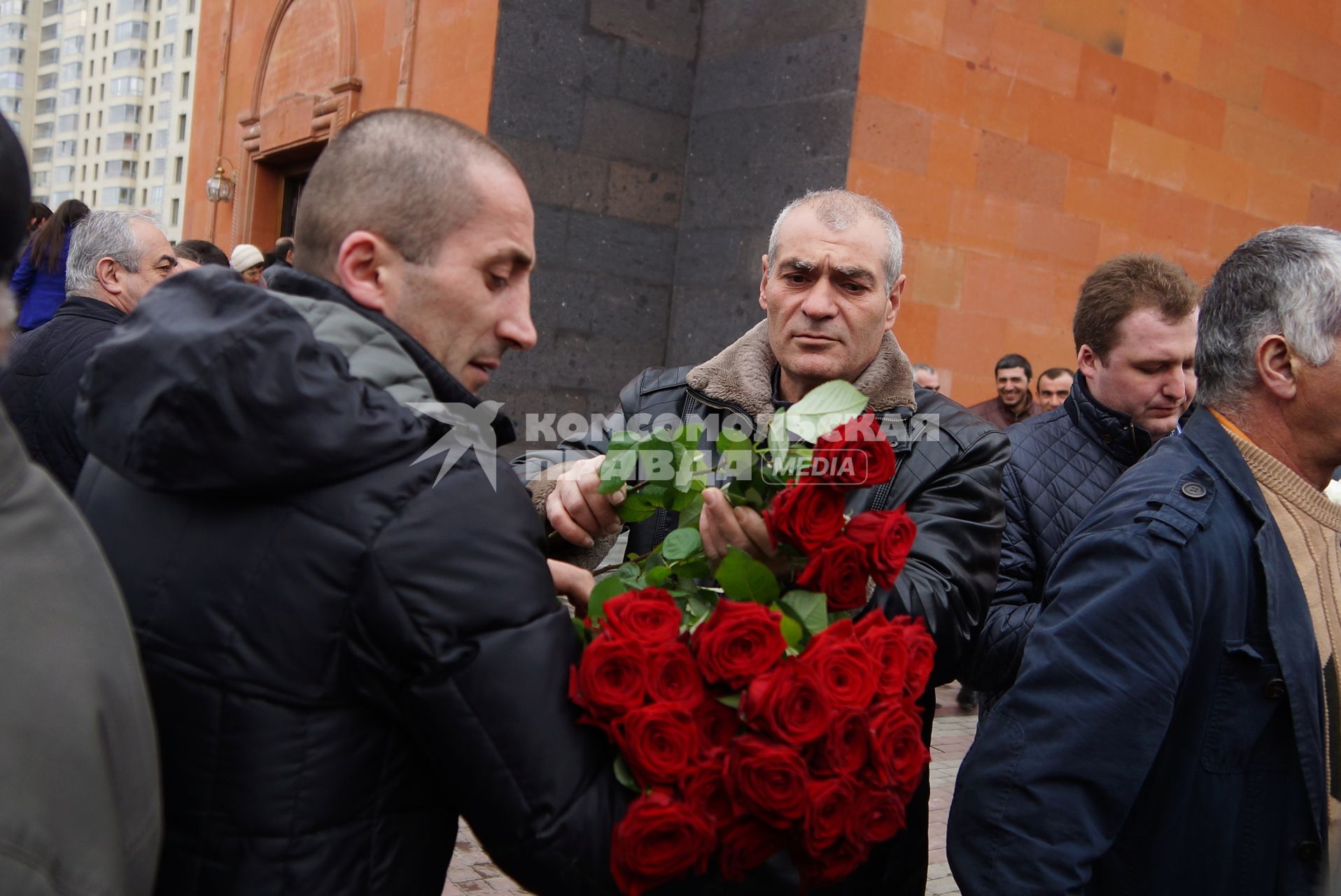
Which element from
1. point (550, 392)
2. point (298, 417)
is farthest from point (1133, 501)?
point (550, 392)

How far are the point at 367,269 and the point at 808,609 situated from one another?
785 millimetres

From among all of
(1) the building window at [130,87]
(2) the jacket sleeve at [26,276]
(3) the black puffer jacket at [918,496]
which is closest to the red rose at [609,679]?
(3) the black puffer jacket at [918,496]

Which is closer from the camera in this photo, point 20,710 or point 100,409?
point 20,710

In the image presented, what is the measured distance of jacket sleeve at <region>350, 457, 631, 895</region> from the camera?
126cm

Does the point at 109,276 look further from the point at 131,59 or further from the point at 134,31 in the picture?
the point at 134,31

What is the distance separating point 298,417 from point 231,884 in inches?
23.3

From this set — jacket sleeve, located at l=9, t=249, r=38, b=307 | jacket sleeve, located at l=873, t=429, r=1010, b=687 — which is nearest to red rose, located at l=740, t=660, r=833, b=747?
jacket sleeve, located at l=873, t=429, r=1010, b=687

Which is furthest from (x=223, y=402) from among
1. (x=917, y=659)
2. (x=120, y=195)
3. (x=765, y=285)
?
(x=120, y=195)

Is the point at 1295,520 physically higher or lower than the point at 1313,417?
lower

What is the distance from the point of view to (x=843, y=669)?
1.42 m

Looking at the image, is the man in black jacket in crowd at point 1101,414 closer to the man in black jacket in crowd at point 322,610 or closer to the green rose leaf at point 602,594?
the green rose leaf at point 602,594

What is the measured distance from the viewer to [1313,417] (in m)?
1.92

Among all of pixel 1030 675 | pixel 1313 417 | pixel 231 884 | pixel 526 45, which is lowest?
pixel 231 884

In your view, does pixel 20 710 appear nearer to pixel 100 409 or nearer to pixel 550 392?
pixel 100 409
